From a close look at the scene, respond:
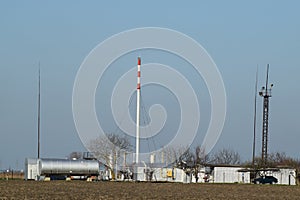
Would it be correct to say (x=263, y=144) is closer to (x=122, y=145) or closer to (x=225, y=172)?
(x=225, y=172)

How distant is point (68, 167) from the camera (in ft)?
303

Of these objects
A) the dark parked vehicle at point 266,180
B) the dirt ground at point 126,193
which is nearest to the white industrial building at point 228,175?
the dark parked vehicle at point 266,180

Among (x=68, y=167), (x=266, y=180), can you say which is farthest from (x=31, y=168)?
(x=266, y=180)

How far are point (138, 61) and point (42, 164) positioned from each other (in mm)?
17856

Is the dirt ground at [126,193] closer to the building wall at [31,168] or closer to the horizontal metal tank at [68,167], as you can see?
the horizontal metal tank at [68,167]

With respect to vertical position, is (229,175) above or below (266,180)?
above

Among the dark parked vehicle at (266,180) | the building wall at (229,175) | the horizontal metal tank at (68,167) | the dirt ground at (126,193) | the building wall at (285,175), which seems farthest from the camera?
the building wall at (229,175)

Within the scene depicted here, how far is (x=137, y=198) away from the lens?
3991cm

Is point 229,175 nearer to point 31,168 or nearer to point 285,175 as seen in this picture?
point 285,175

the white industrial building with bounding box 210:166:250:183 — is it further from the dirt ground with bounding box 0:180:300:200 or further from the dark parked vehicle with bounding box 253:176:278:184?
the dirt ground with bounding box 0:180:300:200

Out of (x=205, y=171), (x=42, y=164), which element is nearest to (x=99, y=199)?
(x=42, y=164)

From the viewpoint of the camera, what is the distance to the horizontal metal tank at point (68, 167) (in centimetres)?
8969

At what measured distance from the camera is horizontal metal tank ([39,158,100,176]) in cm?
8969

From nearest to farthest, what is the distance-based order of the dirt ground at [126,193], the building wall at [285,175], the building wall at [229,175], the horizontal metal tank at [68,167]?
the dirt ground at [126,193] < the horizontal metal tank at [68,167] < the building wall at [285,175] < the building wall at [229,175]
